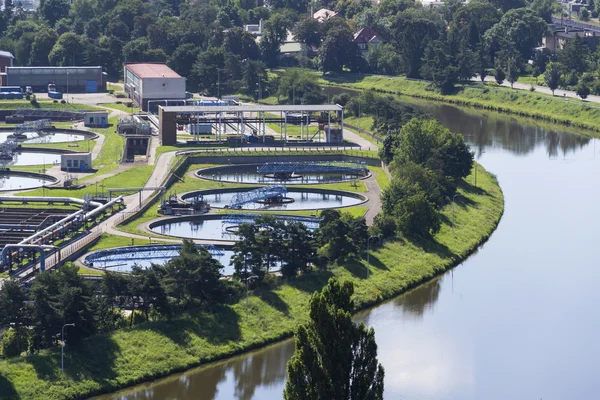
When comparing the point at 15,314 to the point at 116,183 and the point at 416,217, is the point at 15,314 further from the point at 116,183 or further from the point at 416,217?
the point at 116,183

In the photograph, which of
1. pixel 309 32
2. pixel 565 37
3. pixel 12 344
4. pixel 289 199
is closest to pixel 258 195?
pixel 289 199

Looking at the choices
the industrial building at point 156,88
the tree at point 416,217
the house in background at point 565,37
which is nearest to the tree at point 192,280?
the tree at point 416,217

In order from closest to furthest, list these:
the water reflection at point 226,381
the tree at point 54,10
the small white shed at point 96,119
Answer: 1. the water reflection at point 226,381
2. the small white shed at point 96,119
3. the tree at point 54,10

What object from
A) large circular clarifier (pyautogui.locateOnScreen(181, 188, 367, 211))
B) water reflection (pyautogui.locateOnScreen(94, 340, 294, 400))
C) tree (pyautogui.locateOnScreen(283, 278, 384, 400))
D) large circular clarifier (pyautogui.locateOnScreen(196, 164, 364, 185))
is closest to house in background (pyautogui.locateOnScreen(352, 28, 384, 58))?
large circular clarifier (pyautogui.locateOnScreen(196, 164, 364, 185))

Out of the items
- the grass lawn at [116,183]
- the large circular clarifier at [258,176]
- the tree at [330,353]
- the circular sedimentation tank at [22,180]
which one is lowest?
the circular sedimentation tank at [22,180]

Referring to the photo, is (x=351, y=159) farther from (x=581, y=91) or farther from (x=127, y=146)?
(x=581, y=91)

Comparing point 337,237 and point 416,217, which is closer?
point 337,237

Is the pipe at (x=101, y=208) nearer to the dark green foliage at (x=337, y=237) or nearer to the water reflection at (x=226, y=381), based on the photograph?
the dark green foliage at (x=337, y=237)

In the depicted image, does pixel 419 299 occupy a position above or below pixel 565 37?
below
